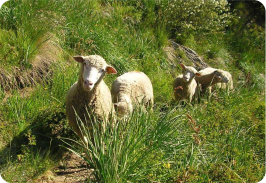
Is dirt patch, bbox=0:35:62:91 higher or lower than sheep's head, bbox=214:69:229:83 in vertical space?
higher

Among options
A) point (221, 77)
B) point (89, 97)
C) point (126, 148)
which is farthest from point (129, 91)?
point (221, 77)

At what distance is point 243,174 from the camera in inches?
145

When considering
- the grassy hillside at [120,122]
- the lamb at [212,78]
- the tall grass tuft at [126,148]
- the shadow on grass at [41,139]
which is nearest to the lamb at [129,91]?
the grassy hillside at [120,122]

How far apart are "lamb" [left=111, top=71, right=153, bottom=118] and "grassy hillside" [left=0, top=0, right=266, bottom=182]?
0.37 meters

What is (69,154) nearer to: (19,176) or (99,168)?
(19,176)

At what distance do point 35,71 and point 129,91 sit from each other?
1657 mm

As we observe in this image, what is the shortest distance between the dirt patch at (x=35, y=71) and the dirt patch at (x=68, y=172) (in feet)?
4.88

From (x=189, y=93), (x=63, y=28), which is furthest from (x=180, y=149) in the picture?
(x=63, y=28)

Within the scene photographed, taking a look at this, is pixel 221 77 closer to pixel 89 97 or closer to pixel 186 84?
pixel 186 84

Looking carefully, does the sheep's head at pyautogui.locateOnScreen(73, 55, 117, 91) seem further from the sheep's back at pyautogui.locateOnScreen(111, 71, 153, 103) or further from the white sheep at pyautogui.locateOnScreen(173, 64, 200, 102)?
the white sheep at pyautogui.locateOnScreen(173, 64, 200, 102)

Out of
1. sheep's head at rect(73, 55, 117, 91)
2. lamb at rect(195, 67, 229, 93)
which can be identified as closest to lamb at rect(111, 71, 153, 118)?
sheep's head at rect(73, 55, 117, 91)

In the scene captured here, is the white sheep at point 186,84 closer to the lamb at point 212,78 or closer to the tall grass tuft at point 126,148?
the lamb at point 212,78

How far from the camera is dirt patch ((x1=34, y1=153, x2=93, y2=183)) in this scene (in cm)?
383

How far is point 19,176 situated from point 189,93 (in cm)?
419
